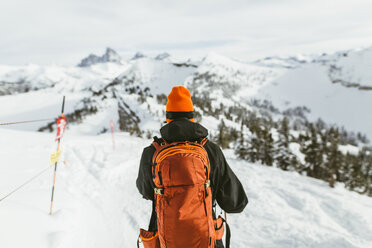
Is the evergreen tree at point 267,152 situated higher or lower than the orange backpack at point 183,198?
lower

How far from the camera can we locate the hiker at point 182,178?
→ 2.91 m

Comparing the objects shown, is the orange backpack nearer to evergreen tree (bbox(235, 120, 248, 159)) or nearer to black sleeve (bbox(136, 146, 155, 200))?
black sleeve (bbox(136, 146, 155, 200))

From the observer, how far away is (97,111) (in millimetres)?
159125

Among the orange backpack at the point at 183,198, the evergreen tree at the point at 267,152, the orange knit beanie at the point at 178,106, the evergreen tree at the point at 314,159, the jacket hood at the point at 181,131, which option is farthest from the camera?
the evergreen tree at the point at 314,159

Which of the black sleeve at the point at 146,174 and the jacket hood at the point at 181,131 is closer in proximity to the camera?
the jacket hood at the point at 181,131

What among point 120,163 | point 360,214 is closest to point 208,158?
point 360,214

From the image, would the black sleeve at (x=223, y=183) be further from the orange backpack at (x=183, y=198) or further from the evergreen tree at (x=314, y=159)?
the evergreen tree at (x=314, y=159)

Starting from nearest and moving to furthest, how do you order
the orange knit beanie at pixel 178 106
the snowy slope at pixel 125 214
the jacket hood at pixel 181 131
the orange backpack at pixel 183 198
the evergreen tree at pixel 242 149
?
1. the orange backpack at pixel 183 198
2. the jacket hood at pixel 181 131
3. the orange knit beanie at pixel 178 106
4. the snowy slope at pixel 125 214
5. the evergreen tree at pixel 242 149

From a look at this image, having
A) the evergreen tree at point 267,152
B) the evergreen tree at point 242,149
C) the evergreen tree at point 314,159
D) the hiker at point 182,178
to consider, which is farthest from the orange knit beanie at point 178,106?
the evergreen tree at point 314,159

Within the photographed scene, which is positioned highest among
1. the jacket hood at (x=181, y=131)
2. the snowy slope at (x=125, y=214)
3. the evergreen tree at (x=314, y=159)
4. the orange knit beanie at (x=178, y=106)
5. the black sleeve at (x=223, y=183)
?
the orange knit beanie at (x=178, y=106)

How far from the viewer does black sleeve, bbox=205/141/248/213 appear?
3.33 metres

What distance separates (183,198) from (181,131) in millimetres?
914

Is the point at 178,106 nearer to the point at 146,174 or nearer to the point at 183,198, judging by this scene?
the point at 146,174

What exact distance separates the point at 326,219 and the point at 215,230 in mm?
6104
